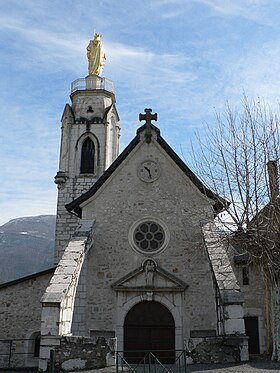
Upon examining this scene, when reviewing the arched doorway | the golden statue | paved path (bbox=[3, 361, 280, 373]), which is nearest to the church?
the arched doorway

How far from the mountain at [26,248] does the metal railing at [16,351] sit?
59.5 m

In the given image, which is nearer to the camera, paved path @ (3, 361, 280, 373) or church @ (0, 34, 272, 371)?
paved path @ (3, 361, 280, 373)

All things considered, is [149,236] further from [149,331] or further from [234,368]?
[234,368]

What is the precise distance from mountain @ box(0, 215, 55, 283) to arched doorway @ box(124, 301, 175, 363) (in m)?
62.0

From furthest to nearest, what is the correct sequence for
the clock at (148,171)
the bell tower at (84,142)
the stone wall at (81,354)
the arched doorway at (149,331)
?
the bell tower at (84,142) < the clock at (148,171) < the arched doorway at (149,331) < the stone wall at (81,354)

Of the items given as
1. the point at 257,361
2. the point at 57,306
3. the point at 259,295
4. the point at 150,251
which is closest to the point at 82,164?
the point at 150,251

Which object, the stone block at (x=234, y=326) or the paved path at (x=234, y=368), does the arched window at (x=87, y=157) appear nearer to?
the stone block at (x=234, y=326)

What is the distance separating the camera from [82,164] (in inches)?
922

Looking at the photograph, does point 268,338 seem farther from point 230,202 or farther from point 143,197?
point 143,197

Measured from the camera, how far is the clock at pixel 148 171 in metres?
15.6

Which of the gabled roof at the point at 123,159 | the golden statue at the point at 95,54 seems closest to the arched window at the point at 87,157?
the golden statue at the point at 95,54

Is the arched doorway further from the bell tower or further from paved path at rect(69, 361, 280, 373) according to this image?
the bell tower

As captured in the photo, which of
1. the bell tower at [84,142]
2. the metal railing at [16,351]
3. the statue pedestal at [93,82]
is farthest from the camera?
the statue pedestal at [93,82]

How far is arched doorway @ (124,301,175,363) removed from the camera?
44.0 ft
